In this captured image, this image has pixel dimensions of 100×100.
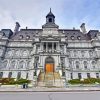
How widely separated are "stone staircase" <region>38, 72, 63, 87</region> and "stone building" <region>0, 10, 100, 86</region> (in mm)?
2556

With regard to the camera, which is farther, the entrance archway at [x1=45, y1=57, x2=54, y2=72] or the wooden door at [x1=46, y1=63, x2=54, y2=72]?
the entrance archway at [x1=45, y1=57, x2=54, y2=72]

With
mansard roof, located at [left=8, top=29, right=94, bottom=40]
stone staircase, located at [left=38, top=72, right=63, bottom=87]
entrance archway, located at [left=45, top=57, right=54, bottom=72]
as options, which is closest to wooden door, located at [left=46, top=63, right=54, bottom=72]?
entrance archway, located at [left=45, top=57, right=54, bottom=72]

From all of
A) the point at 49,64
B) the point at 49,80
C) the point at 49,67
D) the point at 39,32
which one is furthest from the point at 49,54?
the point at 39,32

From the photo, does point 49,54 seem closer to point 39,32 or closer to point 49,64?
point 49,64

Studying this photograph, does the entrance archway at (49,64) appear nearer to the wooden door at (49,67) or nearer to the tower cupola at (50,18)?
the wooden door at (49,67)

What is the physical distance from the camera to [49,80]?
96.7ft

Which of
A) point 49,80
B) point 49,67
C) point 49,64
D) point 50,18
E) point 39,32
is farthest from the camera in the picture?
point 50,18

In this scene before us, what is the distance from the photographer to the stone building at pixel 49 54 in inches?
1478

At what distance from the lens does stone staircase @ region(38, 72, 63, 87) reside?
27.5 m

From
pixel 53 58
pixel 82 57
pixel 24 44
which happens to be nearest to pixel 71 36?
pixel 82 57

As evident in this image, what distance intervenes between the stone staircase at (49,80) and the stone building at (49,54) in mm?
2556

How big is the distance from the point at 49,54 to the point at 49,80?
10278 mm

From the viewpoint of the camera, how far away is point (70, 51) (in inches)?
1746

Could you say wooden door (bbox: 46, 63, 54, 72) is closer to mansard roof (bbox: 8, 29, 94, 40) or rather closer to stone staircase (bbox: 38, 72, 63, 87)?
stone staircase (bbox: 38, 72, 63, 87)
